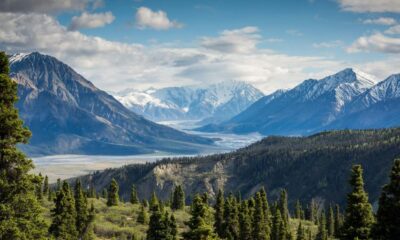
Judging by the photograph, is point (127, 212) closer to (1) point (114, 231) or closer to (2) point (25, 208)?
(1) point (114, 231)

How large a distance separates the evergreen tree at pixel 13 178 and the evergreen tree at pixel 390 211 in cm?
2168

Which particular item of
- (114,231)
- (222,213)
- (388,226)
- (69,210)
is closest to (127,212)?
(114,231)

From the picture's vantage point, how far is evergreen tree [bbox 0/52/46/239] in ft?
97.5

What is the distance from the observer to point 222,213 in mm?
89250

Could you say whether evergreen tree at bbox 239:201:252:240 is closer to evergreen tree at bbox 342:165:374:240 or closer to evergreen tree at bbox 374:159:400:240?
evergreen tree at bbox 342:165:374:240

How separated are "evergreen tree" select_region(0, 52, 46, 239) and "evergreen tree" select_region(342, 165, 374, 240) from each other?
22.0m

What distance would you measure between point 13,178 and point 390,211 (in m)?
23.5

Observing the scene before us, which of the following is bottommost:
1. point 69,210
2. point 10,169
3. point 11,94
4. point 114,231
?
point 114,231

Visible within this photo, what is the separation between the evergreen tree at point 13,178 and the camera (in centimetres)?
2970

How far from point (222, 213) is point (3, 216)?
62.2 metres

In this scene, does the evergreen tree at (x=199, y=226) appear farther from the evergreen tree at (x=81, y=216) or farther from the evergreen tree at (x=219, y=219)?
the evergreen tree at (x=81, y=216)

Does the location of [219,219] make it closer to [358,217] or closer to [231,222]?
[231,222]

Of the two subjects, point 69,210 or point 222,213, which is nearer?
point 69,210

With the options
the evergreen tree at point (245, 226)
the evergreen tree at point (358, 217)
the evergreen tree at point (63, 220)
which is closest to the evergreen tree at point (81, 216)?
the evergreen tree at point (63, 220)
